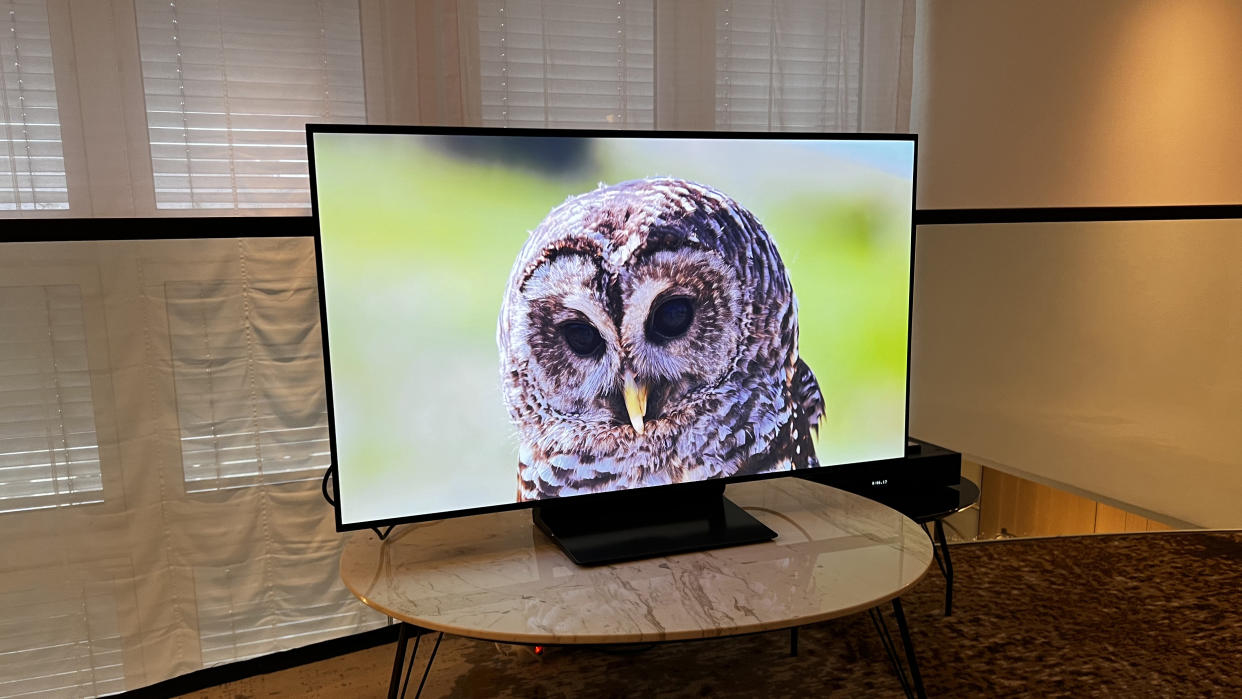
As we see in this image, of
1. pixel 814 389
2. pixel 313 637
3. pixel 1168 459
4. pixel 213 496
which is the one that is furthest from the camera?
pixel 1168 459

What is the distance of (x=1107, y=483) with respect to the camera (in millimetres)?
2496

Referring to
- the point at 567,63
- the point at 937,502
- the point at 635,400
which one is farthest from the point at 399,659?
the point at 567,63

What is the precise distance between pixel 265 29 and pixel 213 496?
1.19 meters

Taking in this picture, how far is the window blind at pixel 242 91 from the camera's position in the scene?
2.11 m

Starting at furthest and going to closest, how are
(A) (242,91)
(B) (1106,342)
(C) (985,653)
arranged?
(B) (1106,342) → (A) (242,91) → (C) (985,653)

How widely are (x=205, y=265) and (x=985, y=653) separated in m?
1.95

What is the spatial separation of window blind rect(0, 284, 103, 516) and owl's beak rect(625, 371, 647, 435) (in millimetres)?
1113

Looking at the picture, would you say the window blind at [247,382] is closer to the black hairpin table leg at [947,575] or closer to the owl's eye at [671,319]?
the owl's eye at [671,319]

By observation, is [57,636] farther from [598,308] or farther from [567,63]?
[567,63]

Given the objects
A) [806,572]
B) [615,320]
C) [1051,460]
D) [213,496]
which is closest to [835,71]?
[1051,460]

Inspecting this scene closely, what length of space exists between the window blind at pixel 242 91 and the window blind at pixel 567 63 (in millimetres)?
380

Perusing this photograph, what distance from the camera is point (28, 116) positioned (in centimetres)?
201

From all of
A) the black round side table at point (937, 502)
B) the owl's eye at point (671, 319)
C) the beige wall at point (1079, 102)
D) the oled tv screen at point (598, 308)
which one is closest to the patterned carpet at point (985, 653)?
the black round side table at point (937, 502)

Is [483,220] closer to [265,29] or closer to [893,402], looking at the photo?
[893,402]
